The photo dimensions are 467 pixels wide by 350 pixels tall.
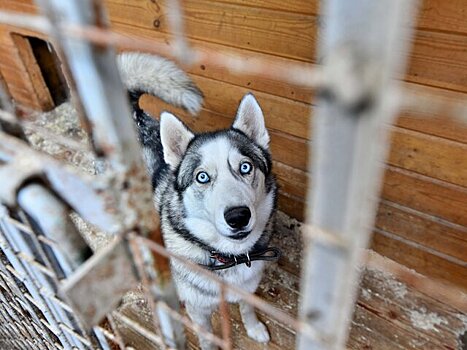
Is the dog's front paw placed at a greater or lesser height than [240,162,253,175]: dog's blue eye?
lesser

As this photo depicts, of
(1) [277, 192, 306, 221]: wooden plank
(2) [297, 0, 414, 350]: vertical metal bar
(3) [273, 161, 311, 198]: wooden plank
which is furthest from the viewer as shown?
(1) [277, 192, 306, 221]: wooden plank

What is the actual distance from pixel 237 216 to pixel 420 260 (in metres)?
1.05

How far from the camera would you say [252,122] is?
1.72 metres

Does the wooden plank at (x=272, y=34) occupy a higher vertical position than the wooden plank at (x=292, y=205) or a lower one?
higher

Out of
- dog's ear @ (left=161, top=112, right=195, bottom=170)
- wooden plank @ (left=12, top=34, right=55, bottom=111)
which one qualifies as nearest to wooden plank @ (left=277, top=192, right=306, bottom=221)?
dog's ear @ (left=161, top=112, right=195, bottom=170)

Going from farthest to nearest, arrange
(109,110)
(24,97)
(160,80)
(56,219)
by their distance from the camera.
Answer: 1. (24,97)
2. (160,80)
3. (56,219)
4. (109,110)

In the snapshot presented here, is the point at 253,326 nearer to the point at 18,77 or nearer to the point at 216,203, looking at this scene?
the point at 216,203

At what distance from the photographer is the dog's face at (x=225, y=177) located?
1.47 meters

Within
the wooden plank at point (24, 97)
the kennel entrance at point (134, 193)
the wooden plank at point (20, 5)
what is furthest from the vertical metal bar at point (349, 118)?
the wooden plank at point (24, 97)

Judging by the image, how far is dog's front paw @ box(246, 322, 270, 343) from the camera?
6.10 ft

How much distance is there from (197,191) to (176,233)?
238 millimetres

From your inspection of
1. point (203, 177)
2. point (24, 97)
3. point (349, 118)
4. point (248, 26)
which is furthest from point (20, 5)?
point (349, 118)

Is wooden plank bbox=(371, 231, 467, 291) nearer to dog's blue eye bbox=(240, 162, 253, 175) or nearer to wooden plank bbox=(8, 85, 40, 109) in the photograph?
dog's blue eye bbox=(240, 162, 253, 175)

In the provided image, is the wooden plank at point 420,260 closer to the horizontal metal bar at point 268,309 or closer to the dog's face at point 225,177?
the dog's face at point 225,177
